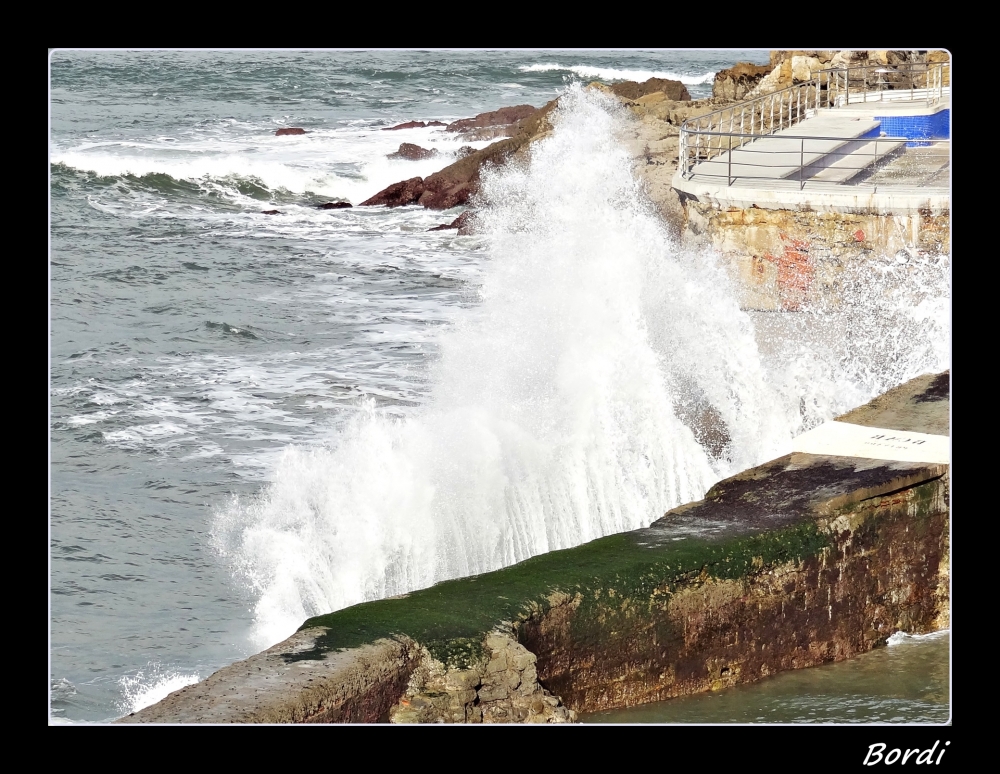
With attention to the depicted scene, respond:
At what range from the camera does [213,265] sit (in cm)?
1612

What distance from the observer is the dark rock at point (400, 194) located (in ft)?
63.4

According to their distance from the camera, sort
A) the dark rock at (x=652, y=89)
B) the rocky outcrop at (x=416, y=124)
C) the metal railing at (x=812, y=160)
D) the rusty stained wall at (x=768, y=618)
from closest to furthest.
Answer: the rusty stained wall at (x=768, y=618) → the metal railing at (x=812, y=160) → the dark rock at (x=652, y=89) → the rocky outcrop at (x=416, y=124)

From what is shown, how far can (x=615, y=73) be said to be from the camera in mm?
15117

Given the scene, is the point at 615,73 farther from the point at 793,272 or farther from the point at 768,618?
the point at 768,618

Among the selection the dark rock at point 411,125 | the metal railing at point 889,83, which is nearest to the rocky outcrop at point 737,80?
the metal railing at point 889,83

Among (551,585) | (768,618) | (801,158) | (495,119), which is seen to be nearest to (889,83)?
(801,158)

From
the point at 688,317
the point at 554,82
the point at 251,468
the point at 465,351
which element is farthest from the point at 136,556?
the point at 554,82

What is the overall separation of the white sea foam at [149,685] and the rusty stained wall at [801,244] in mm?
4974

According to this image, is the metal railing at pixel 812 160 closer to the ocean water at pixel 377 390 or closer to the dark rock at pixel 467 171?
the ocean water at pixel 377 390

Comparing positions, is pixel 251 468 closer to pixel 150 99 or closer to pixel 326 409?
pixel 326 409

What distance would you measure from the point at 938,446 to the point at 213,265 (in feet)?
31.7

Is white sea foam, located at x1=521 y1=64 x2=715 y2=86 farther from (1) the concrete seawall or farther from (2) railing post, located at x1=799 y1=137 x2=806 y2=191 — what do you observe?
(1) the concrete seawall

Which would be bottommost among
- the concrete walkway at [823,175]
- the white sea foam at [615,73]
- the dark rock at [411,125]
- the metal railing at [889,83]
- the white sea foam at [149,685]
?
the white sea foam at [149,685]

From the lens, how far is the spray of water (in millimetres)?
8688
